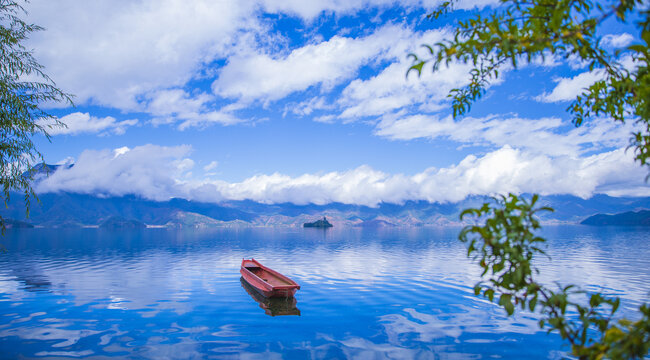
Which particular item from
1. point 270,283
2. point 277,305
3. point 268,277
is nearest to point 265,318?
point 277,305

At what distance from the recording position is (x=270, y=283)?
37.6m

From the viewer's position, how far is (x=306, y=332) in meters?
24.1

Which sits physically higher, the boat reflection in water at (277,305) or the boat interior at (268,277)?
the boat interior at (268,277)

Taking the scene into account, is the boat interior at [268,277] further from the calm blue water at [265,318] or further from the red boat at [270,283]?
the calm blue water at [265,318]

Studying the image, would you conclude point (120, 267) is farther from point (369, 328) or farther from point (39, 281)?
point (369, 328)

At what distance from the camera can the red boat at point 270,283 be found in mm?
31062

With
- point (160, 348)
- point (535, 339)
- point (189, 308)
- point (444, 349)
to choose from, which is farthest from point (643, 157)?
point (189, 308)

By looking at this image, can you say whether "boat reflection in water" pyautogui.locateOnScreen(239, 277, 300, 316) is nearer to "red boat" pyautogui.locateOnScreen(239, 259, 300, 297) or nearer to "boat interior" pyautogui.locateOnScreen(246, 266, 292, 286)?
"red boat" pyautogui.locateOnScreen(239, 259, 300, 297)

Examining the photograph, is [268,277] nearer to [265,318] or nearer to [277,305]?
[277,305]

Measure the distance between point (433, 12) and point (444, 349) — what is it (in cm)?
1965

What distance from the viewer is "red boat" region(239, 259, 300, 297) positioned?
3106 cm

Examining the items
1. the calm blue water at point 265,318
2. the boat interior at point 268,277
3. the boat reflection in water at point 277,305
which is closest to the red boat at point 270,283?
the boat interior at point 268,277

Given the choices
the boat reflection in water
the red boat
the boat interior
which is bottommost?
the boat reflection in water

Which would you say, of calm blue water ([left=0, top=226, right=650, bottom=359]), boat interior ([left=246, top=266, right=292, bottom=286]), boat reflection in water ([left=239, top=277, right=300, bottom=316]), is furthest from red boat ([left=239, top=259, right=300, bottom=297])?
calm blue water ([left=0, top=226, right=650, bottom=359])
